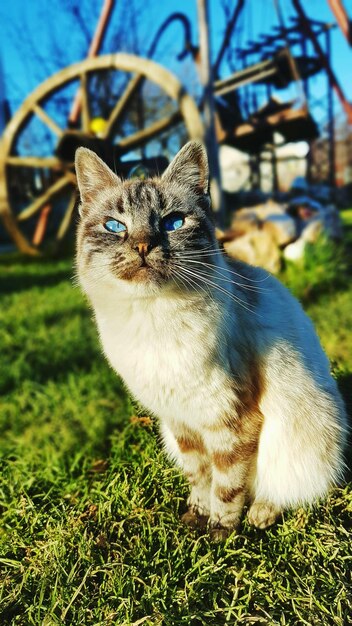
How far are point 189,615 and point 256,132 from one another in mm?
4802

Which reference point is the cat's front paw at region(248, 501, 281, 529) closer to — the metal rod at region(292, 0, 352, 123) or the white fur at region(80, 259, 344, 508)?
the white fur at region(80, 259, 344, 508)

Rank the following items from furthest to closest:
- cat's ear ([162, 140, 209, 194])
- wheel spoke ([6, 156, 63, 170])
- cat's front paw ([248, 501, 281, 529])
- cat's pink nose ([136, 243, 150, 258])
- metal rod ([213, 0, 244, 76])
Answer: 1. metal rod ([213, 0, 244, 76])
2. wheel spoke ([6, 156, 63, 170])
3. cat's front paw ([248, 501, 281, 529])
4. cat's ear ([162, 140, 209, 194])
5. cat's pink nose ([136, 243, 150, 258])

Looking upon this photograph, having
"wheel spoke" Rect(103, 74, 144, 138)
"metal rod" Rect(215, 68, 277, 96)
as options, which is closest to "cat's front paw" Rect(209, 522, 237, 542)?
"wheel spoke" Rect(103, 74, 144, 138)

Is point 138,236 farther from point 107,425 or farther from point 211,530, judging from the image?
point 107,425

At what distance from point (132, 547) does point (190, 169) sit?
3.48 ft

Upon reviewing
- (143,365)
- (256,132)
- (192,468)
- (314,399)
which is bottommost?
(192,468)

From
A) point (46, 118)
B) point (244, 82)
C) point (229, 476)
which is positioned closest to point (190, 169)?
point (229, 476)

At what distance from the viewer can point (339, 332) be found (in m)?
3.21

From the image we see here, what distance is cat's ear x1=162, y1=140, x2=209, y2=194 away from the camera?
1.19m

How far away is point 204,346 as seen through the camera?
44.0 inches

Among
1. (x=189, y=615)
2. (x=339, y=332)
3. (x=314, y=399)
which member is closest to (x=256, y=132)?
(x=339, y=332)

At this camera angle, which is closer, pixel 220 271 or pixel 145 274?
pixel 145 274

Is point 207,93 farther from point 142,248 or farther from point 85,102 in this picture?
point 142,248

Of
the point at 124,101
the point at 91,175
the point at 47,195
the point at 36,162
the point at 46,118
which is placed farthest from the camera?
the point at 47,195
